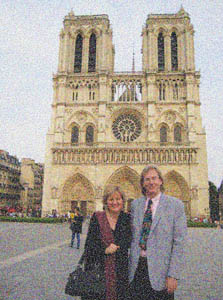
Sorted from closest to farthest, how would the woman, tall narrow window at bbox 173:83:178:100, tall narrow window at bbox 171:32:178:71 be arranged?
the woman → tall narrow window at bbox 173:83:178:100 → tall narrow window at bbox 171:32:178:71

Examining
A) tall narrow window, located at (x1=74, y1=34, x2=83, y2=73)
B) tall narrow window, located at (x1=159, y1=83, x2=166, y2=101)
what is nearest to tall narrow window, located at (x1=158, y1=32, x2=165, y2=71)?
tall narrow window, located at (x1=159, y1=83, x2=166, y2=101)

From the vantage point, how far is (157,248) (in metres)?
2.96

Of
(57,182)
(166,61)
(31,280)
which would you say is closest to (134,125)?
(166,61)

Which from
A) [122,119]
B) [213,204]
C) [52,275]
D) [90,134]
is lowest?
[52,275]

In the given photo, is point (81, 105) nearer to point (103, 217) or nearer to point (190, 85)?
point (190, 85)

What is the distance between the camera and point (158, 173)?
330 cm

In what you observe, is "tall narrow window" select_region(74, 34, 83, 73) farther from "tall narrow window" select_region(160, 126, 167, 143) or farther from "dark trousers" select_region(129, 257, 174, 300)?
"dark trousers" select_region(129, 257, 174, 300)

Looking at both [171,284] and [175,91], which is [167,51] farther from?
[171,284]

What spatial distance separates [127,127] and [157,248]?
32.6 metres

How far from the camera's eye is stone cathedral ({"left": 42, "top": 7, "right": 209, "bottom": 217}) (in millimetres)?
32562

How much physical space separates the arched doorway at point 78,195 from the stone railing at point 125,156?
2225 millimetres

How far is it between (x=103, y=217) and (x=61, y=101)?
110ft

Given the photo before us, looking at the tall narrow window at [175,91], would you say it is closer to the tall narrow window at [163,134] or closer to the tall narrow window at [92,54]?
the tall narrow window at [163,134]

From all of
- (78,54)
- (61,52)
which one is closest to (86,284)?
(61,52)
